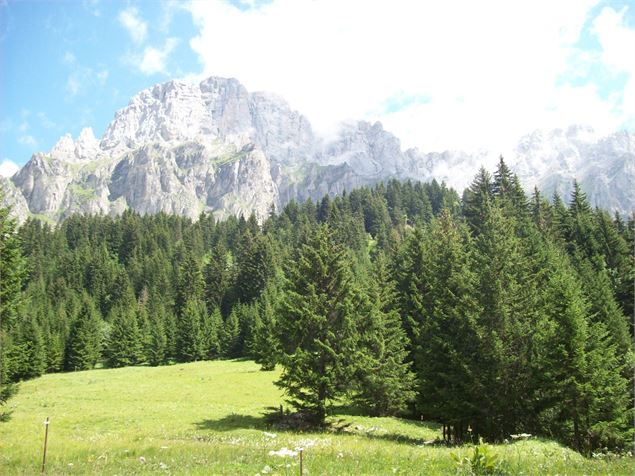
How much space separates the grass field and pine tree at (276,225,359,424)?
9.07ft

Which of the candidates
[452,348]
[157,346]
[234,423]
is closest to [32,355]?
[157,346]

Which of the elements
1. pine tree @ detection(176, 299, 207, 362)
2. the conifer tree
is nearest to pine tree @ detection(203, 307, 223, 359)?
pine tree @ detection(176, 299, 207, 362)

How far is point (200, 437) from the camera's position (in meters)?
24.4

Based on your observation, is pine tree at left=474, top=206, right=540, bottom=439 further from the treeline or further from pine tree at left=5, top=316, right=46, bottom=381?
pine tree at left=5, top=316, right=46, bottom=381

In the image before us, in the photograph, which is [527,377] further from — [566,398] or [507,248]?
[507,248]

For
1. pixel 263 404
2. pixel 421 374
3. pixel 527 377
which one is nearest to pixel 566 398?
pixel 527 377

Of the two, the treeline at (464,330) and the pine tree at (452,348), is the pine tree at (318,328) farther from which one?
the pine tree at (452,348)

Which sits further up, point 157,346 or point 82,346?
point 82,346

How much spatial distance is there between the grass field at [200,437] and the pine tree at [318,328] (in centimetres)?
276

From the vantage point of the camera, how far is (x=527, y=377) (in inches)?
1157

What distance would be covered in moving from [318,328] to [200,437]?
9889 mm

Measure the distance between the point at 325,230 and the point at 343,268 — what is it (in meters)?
3.77

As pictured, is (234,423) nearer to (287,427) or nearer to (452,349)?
(287,427)

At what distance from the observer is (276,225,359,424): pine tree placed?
28.6m
